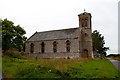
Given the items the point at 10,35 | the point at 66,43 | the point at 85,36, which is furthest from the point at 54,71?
the point at 85,36

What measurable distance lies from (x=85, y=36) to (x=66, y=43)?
6.36 metres

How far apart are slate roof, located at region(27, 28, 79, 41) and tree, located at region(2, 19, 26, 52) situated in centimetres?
1154

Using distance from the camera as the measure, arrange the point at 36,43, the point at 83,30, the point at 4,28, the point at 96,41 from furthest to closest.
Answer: the point at 96,41 → the point at 36,43 → the point at 83,30 → the point at 4,28

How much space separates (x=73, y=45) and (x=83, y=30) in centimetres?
625

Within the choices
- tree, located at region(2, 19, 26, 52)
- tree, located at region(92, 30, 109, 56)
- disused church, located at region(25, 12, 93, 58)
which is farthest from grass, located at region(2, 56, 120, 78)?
tree, located at region(92, 30, 109, 56)

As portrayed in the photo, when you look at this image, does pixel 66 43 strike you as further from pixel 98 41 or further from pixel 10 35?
pixel 98 41

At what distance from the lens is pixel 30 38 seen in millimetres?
40438

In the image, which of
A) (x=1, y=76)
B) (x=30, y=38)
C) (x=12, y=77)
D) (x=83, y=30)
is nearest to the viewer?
(x=12, y=77)

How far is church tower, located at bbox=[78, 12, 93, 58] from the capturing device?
108 feet

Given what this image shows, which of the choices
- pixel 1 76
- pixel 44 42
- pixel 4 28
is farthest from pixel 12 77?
pixel 44 42

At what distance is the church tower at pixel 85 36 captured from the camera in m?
33.0

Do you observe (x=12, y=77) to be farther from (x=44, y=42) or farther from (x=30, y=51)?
(x=30, y=51)

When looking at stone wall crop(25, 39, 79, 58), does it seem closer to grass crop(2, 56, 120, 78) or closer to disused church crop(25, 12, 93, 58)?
disused church crop(25, 12, 93, 58)

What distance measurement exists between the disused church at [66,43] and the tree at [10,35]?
1093 cm
